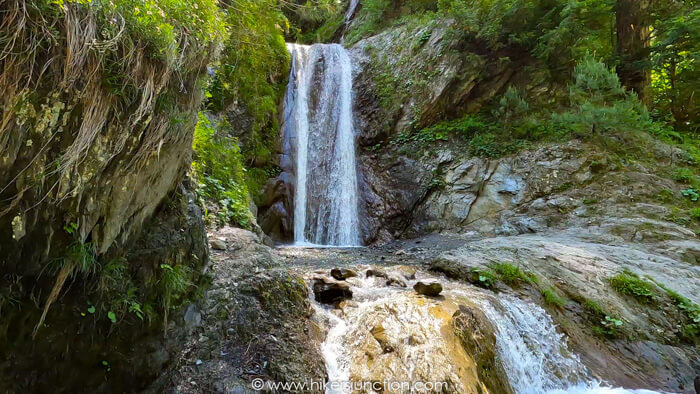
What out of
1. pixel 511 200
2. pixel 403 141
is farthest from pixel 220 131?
pixel 511 200

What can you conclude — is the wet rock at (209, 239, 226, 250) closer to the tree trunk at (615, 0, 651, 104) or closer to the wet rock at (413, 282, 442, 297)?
the wet rock at (413, 282, 442, 297)

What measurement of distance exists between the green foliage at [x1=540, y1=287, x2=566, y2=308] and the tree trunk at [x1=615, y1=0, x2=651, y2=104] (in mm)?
8531

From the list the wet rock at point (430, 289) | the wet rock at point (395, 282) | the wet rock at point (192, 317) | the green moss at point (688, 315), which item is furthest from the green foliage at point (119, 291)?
the green moss at point (688, 315)

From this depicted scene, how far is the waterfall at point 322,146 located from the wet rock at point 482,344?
655cm

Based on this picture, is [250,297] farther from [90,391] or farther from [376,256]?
[376,256]

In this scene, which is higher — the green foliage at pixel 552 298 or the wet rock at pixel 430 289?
the wet rock at pixel 430 289

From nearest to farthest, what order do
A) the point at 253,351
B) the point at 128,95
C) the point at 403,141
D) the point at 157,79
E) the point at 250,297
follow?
1. the point at 128,95
2. the point at 157,79
3. the point at 253,351
4. the point at 250,297
5. the point at 403,141

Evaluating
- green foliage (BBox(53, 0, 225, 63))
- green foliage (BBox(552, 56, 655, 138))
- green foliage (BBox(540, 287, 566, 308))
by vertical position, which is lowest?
green foliage (BBox(540, 287, 566, 308))

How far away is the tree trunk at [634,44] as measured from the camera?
30.1 ft

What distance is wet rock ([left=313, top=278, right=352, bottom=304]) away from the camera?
363 cm

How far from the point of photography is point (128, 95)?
→ 1832mm

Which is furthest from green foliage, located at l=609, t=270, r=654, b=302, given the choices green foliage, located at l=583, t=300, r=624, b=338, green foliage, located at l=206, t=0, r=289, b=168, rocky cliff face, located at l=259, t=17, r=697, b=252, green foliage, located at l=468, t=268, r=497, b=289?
green foliage, located at l=206, t=0, r=289, b=168

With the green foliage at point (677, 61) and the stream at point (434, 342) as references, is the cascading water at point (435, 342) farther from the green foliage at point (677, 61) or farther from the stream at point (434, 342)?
the green foliage at point (677, 61)

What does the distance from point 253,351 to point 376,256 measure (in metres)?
4.53
